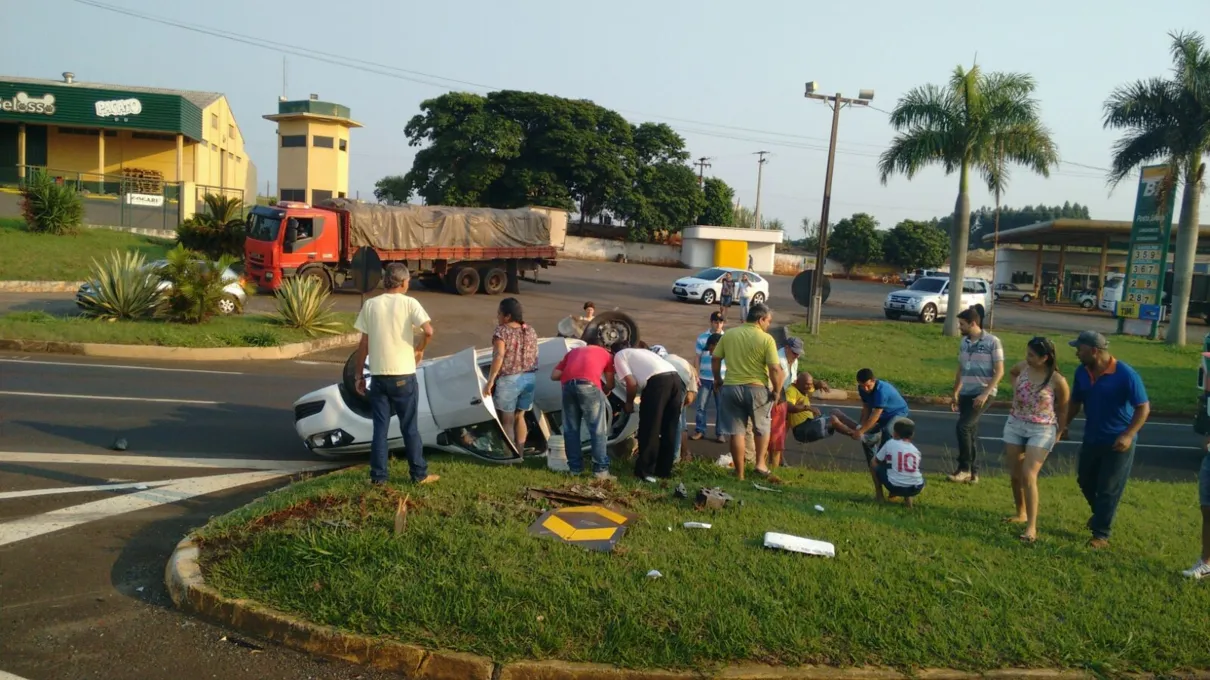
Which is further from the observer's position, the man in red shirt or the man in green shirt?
the man in green shirt

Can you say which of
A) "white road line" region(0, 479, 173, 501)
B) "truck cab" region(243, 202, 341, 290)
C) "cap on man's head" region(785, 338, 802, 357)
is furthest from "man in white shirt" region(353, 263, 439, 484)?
"truck cab" region(243, 202, 341, 290)

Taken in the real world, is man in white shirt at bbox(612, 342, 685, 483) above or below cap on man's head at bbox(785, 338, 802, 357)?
below

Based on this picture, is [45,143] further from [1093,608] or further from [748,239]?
[1093,608]

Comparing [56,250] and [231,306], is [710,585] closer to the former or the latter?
[231,306]

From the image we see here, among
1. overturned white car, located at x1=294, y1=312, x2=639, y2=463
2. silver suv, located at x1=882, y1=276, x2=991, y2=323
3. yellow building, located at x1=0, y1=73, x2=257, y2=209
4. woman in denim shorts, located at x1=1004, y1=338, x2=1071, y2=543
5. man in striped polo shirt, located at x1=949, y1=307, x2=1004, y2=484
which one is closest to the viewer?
woman in denim shorts, located at x1=1004, y1=338, x2=1071, y2=543

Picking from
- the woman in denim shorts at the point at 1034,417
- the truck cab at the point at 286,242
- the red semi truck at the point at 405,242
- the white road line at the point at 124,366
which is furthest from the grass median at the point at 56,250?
the woman in denim shorts at the point at 1034,417

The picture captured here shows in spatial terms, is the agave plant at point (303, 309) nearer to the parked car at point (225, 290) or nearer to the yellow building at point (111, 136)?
the parked car at point (225, 290)

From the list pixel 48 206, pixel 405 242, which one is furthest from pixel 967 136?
pixel 48 206

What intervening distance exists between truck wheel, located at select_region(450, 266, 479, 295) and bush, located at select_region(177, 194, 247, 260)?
22.4 feet

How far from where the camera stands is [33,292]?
24.4m

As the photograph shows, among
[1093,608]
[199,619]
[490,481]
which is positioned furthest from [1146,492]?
[199,619]

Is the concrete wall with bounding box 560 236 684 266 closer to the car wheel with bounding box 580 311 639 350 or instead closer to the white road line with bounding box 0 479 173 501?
the car wheel with bounding box 580 311 639 350

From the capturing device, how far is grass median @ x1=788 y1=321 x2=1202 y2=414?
17.3 m

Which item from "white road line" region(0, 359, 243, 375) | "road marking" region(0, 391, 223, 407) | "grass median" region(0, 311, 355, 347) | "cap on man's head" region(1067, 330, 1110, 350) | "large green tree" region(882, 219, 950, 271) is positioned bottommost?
"white road line" region(0, 359, 243, 375)
